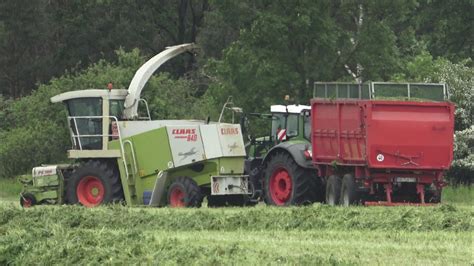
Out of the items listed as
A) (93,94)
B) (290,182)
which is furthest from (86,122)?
(290,182)

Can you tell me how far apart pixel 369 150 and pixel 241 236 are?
6.76 metres

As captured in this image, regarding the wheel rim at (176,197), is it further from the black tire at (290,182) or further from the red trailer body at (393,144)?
the red trailer body at (393,144)

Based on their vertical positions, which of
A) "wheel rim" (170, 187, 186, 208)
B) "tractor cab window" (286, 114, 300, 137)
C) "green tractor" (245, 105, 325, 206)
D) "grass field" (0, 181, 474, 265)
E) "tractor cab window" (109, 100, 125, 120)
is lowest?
"grass field" (0, 181, 474, 265)

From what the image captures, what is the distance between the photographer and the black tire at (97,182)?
2416 centimetres

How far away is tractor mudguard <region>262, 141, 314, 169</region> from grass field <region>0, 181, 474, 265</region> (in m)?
4.46

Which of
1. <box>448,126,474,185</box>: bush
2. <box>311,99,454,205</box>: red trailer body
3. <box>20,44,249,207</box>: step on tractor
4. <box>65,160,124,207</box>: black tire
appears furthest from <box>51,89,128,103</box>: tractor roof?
<box>448,126,474,185</box>: bush

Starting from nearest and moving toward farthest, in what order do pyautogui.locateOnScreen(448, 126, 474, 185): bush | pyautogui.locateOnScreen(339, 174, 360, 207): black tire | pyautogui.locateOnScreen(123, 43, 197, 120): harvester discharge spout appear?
1. pyautogui.locateOnScreen(339, 174, 360, 207): black tire
2. pyautogui.locateOnScreen(123, 43, 197, 120): harvester discharge spout
3. pyautogui.locateOnScreen(448, 126, 474, 185): bush

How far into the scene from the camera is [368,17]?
33094 millimetres

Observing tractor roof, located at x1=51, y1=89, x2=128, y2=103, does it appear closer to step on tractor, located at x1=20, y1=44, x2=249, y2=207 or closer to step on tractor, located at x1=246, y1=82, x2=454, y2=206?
step on tractor, located at x1=20, y1=44, x2=249, y2=207

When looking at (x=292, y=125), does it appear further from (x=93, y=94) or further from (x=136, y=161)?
(x=93, y=94)

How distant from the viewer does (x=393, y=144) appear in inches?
841

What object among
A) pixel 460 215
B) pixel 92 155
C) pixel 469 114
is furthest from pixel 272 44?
pixel 460 215

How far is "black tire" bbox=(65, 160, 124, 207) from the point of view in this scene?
24.2 metres

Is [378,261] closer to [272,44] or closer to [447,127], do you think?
[447,127]
